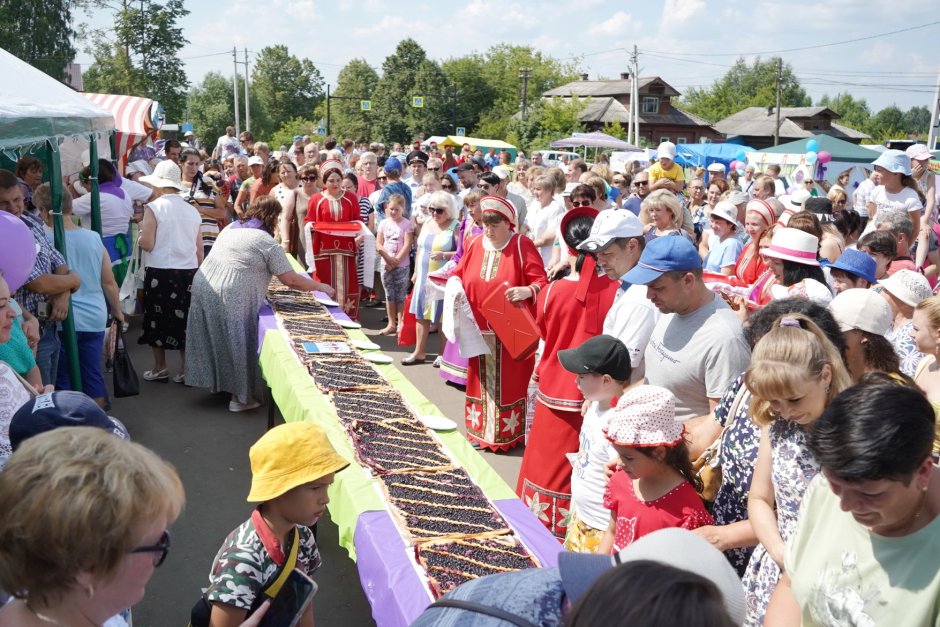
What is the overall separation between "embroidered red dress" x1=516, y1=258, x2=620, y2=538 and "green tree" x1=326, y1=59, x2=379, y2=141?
6264cm

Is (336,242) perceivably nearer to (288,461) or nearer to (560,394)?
(560,394)

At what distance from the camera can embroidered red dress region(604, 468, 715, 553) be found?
2.53 m

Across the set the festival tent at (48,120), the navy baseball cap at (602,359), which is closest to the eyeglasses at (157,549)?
the navy baseball cap at (602,359)

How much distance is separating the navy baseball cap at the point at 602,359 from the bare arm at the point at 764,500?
0.85 meters

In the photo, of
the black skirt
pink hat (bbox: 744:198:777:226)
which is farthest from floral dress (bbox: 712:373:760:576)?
the black skirt

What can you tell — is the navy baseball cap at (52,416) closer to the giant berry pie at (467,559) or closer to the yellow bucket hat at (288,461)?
the yellow bucket hat at (288,461)

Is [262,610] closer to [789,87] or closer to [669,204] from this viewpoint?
[669,204]

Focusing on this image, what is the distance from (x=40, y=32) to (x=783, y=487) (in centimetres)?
4338

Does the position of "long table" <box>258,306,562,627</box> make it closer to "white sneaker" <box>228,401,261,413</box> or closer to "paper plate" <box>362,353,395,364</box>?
"paper plate" <box>362,353,395,364</box>

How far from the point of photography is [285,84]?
352 ft

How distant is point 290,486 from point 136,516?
84cm

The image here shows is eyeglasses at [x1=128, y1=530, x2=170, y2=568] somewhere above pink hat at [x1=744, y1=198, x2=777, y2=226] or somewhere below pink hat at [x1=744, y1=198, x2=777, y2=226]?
below

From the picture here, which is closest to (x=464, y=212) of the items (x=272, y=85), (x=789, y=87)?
(x=272, y=85)

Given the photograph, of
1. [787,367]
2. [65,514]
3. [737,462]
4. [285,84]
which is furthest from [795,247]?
[285,84]
